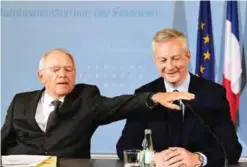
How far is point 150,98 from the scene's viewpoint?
258cm

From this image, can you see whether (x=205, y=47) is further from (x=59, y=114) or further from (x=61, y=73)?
(x=59, y=114)

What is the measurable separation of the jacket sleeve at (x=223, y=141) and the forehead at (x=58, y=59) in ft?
3.04

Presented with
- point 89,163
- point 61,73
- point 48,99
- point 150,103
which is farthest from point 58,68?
point 89,163

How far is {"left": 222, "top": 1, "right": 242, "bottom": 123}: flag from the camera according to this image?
3.79m

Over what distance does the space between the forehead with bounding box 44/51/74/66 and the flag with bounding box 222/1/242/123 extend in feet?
5.05

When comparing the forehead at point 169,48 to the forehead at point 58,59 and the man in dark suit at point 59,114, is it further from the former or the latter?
the forehead at point 58,59

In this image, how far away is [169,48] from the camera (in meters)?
2.63

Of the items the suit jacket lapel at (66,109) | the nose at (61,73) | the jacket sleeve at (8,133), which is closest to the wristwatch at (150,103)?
the suit jacket lapel at (66,109)

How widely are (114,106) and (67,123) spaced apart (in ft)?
0.97

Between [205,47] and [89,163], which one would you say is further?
[205,47]

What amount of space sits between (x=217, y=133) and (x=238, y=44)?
1.50 meters

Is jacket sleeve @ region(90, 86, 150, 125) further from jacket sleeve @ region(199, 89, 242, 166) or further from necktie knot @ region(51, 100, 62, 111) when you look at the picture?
jacket sleeve @ region(199, 89, 242, 166)

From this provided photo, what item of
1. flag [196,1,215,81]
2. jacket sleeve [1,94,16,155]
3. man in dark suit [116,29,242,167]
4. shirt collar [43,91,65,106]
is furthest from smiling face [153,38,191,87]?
flag [196,1,215,81]

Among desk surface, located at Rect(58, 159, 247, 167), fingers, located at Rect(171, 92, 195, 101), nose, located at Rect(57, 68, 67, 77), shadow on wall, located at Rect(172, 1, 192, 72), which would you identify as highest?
shadow on wall, located at Rect(172, 1, 192, 72)
